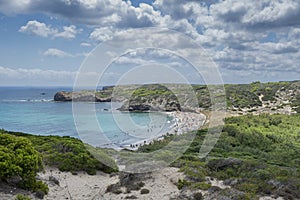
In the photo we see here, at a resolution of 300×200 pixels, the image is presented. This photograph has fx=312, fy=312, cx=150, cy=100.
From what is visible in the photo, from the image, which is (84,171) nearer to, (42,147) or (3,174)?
(42,147)

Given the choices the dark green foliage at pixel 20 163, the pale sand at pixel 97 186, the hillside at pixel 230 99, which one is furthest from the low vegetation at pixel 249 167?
the hillside at pixel 230 99

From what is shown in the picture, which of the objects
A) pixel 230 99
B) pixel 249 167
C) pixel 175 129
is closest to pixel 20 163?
pixel 249 167

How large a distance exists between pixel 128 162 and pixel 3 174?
9.29m

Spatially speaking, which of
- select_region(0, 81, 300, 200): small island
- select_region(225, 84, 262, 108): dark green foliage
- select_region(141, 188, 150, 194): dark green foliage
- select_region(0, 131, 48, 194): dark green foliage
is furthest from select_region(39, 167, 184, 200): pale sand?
select_region(225, 84, 262, 108): dark green foliage

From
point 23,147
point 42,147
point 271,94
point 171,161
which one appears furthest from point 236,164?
point 271,94

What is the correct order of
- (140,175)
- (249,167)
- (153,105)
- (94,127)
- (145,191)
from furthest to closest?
(153,105)
(94,127)
(140,175)
(249,167)
(145,191)

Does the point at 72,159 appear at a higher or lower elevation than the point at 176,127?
higher

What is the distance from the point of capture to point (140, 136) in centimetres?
5041

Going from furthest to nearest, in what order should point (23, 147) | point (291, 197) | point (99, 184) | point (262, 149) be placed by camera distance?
point (262, 149), point (99, 184), point (23, 147), point (291, 197)

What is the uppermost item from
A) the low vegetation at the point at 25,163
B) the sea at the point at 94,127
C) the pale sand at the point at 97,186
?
the low vegetation at the point at 25,163

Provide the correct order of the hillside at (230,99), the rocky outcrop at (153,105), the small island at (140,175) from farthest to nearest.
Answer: the rocky outcrop at (153,105) < the hillside at (230,99) < the small island at (140,175)

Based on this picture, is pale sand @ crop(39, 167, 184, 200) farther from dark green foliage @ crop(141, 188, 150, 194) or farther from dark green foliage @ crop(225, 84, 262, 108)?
dark green foliage @ crop(225, 84, 262, 108)

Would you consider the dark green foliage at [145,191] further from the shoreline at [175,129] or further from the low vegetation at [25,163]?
the shoreline at [175,129]

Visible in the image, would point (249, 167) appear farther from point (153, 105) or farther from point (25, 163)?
point (153, 105)
